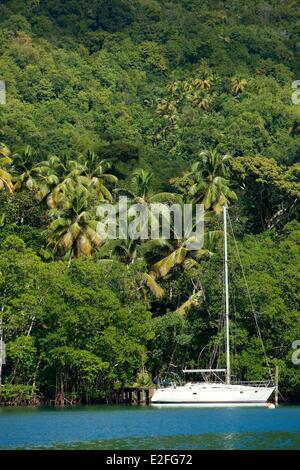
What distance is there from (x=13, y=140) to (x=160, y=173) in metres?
15.8

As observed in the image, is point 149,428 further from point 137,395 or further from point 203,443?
point 137,395

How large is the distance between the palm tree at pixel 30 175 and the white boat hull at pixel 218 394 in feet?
74.3

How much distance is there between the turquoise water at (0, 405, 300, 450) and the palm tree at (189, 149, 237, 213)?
18.9 m

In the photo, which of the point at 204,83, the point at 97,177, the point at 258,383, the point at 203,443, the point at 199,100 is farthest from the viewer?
the point at 204,83

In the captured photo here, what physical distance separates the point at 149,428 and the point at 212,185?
30486mm

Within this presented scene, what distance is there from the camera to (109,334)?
59469 millimetres

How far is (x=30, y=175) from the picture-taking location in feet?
256

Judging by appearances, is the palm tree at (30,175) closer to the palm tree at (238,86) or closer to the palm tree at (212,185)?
the palm tree at (212,185)

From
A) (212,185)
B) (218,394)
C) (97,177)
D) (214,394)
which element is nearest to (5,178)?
(97,177)

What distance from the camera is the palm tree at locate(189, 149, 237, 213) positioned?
72812 mm

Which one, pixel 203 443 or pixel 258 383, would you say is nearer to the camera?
pixel 203 443

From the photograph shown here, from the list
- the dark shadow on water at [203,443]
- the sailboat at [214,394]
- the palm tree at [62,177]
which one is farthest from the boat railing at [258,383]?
the palm tree at [62,177]

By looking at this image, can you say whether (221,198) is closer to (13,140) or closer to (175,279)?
(175,279)

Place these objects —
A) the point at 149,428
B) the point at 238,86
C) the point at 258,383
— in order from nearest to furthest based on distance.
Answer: the point at 149,428 → the point at 258,383 → the point at 238,86
